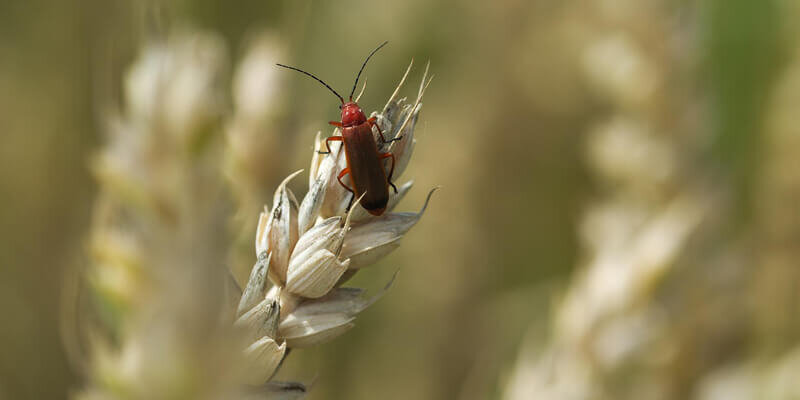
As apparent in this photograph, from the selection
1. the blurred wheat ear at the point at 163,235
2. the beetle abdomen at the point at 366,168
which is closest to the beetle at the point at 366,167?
the beetle abdomen at the point at 366,168

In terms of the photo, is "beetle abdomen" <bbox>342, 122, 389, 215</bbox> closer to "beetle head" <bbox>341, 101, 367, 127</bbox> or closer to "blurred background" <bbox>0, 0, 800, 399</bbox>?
"beetle head" <bbox>341, 101, 367, 127</bbox>

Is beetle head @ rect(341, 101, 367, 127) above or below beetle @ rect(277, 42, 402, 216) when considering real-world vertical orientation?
above

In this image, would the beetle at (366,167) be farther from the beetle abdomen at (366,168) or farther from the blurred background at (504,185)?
the blurred background at (504,185)

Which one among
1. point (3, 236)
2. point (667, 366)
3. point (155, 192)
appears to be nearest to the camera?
point (155, 192)

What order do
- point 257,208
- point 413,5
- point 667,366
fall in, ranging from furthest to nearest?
point 413,5 < point 667,366 < point 257,208

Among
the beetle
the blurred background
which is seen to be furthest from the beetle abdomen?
the blurred background

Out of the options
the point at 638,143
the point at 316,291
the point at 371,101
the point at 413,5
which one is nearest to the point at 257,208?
the point at 316,291

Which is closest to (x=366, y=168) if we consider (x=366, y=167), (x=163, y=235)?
(x=366, y=167)

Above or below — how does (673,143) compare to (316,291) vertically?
above

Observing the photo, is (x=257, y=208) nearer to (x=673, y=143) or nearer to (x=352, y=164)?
(x=352, y=164)
